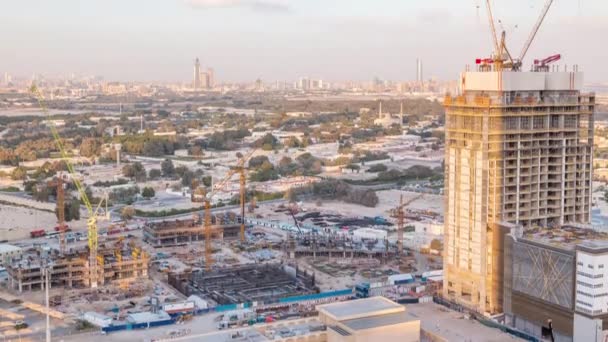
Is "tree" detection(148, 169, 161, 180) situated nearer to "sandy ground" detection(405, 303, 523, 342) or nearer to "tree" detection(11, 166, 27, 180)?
"tree" detection(11, 166, 27, 180)

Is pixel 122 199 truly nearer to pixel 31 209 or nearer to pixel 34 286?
pixel 31 209

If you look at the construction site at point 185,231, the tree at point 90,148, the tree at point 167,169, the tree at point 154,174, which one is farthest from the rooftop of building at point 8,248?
the tree at point 90,148

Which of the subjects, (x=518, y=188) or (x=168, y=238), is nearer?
(x=518, y=188)

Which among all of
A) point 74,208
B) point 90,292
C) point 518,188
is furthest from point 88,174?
point 518,188

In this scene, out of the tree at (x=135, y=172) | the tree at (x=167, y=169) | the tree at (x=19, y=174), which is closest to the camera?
the tree at (x=19, y=174)

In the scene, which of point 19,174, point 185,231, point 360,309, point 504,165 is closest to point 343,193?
point 185,231

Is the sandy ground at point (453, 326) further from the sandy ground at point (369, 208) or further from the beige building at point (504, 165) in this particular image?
the sandy ground at point (369, 208)
